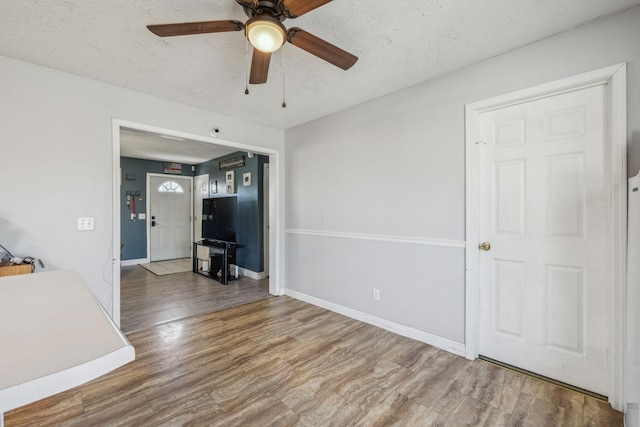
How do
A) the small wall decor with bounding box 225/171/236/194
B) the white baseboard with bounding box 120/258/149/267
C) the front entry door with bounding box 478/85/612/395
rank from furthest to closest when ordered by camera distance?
the white baseboard with bounding box 120/258/149/267
the small wall decor with bounding box 225/171/236/194
the front entry door with bounding box 478/85/612/395

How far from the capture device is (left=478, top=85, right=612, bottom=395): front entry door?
1843 millimetres

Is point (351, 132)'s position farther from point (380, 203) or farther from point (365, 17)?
point (365, 17)

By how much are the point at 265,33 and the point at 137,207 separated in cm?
627

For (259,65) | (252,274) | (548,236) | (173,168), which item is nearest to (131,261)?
(173,168)

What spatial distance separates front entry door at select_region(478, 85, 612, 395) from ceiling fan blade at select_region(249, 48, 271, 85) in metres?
1.77

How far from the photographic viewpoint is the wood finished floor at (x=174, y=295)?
10.5 ft

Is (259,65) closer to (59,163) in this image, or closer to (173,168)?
(59,163)

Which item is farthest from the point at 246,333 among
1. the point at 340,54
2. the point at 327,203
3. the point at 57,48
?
the point at 57,48

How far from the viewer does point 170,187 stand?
6.84 meters

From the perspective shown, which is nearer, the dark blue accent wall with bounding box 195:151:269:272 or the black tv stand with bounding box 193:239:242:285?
the black tv stand with bounding box 193:239:242:285

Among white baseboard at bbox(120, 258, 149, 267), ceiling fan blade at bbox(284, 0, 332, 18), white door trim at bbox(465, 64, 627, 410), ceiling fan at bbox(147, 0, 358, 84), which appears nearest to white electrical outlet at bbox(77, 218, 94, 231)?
ceiling fan at bbox(147, 0, 358, 84)

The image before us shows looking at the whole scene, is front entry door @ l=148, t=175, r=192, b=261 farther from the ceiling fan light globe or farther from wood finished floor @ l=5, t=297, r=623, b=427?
the ceiling fan light globe

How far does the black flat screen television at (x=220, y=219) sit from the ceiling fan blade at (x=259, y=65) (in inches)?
132

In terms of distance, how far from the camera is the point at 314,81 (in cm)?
256
